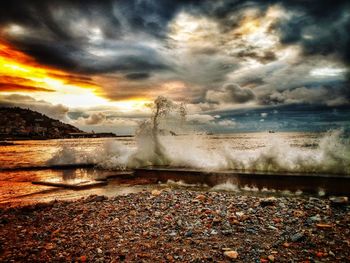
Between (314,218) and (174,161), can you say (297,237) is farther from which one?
(174,161)

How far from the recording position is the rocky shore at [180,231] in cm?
439

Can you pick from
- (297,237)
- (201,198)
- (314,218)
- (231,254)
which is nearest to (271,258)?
(231,254)

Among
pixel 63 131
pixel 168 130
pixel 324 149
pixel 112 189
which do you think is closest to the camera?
Answer: pixel 112 189

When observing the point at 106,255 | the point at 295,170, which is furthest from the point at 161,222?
the point at 295,170

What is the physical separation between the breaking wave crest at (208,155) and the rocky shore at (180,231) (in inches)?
214

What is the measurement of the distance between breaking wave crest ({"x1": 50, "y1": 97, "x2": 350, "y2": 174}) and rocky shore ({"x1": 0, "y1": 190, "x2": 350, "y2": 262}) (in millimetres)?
5444

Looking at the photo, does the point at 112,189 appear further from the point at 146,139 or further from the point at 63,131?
the point at 63,131

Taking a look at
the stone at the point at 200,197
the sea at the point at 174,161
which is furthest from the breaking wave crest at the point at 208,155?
the stone at the point at 200,197

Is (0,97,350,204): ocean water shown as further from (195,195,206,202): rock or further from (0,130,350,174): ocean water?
(195,195,206,202): rock

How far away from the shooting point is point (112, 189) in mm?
11023

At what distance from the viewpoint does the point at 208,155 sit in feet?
50.9

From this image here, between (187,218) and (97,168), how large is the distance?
13.9 metres

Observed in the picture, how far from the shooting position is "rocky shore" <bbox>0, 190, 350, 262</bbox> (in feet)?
14.4

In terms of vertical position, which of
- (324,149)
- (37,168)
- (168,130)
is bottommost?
(37,168)
